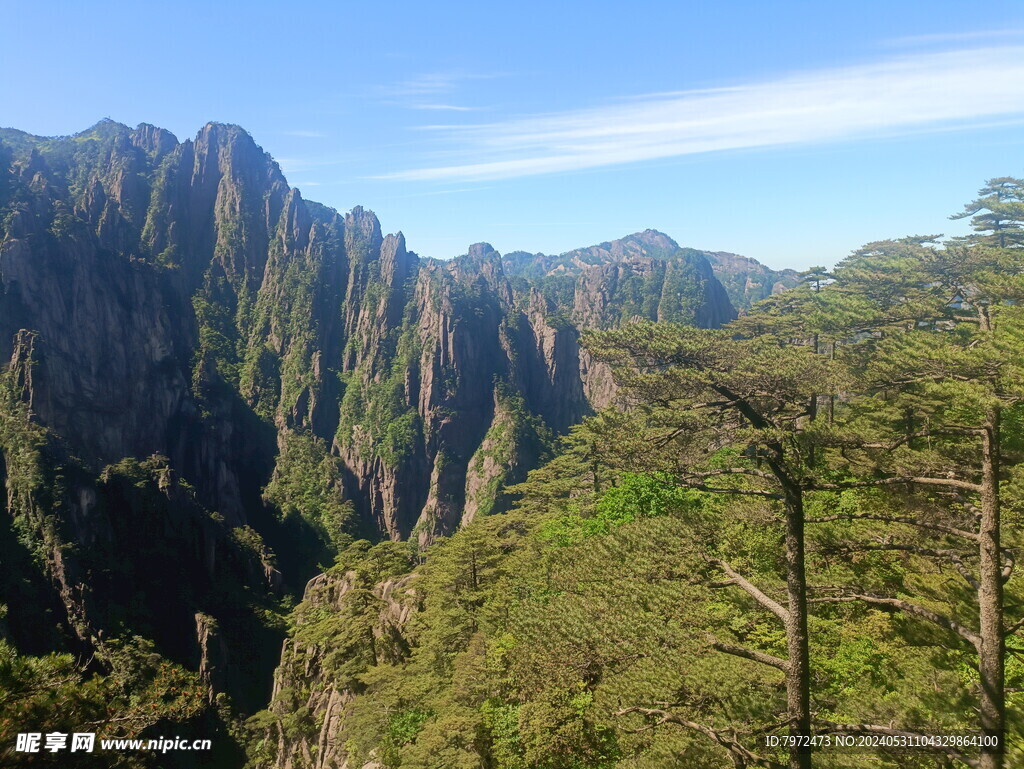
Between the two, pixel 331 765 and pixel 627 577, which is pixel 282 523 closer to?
pixel 331 765

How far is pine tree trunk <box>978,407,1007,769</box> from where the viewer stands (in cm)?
793

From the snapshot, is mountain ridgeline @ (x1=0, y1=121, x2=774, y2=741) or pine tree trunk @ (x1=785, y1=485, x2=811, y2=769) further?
mountain ridgeline @ (x1=0, y1=121, x2=774, y2=741)

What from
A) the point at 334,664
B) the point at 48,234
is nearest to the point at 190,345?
the point at 48,234

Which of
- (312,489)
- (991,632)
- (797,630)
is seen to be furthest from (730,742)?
(312,489)

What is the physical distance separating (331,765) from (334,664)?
5.03m

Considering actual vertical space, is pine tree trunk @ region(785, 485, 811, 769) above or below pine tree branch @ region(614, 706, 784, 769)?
above

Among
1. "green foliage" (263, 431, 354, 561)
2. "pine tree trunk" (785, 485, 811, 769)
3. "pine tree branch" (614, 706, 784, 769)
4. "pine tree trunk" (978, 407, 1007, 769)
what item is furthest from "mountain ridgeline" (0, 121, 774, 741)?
"pine tree trunk" (978, 407, 1007, 769)

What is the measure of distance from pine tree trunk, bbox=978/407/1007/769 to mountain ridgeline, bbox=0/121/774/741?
7056 centimetres

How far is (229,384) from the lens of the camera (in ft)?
431

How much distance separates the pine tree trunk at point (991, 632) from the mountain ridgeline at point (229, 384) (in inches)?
2778

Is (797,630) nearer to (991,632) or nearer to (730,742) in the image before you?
(730,742)

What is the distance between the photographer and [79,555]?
6919cm

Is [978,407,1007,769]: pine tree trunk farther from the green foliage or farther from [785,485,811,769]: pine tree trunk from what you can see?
the green foliage

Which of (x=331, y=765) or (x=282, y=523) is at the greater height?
(x=331, y=765)
